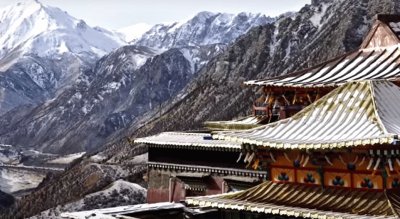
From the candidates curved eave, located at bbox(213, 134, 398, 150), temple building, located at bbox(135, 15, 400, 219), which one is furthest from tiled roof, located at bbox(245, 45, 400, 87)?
curved eave, located at bbox(213, 134, 398, 150)

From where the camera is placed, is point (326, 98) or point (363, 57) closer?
point (326, 98)

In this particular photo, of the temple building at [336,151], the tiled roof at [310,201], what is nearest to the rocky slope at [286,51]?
the temple building at [336,151]

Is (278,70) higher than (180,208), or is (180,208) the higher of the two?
(278,70)

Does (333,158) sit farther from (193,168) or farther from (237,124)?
(193,168)

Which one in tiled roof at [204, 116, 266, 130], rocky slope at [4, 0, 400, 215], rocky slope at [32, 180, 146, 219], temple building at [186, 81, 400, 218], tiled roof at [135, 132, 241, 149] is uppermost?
rocky slope at [4, 0, 400, 215]

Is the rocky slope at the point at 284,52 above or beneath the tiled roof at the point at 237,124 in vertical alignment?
above

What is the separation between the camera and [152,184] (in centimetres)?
3866

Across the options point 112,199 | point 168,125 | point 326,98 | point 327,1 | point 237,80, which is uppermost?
point 327,1

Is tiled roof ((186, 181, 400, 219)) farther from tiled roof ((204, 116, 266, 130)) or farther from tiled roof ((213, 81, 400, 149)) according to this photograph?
tiled roof ((204, 116, 266, 130))

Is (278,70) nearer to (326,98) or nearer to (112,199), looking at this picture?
(112,199)

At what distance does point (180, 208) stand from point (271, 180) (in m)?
10.2

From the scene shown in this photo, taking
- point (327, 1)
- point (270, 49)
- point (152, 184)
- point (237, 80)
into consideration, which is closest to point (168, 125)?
point (237, 80)

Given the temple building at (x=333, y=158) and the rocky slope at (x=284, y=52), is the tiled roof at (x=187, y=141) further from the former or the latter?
the rocky slope at (x=284, y=52)

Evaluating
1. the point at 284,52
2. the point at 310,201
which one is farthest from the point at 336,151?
the point at 284,52
